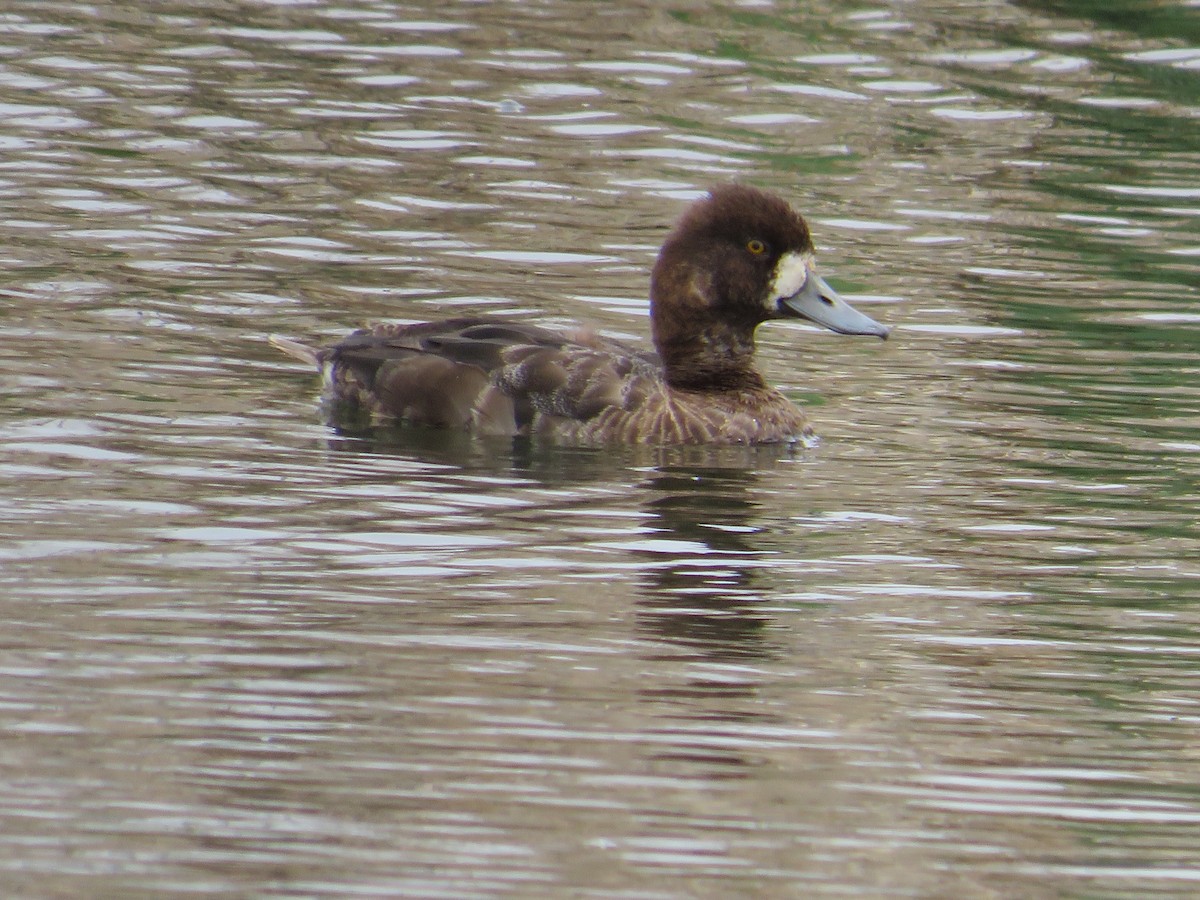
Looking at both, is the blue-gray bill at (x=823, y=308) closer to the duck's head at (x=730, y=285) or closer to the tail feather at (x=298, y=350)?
the duck's head at (x=730, y=285)

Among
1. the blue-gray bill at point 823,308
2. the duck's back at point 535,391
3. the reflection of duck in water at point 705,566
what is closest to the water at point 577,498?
the reflection of duck in water at point 705,566

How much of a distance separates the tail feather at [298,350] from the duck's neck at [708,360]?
1411 mm

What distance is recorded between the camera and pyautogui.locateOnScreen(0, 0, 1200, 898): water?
206 inches

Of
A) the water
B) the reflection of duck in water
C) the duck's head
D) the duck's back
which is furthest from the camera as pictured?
the duck's head

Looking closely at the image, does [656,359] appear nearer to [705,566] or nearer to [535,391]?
[535,391]

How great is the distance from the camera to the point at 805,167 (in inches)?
568

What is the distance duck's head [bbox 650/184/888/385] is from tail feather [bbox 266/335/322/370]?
55.0 inches

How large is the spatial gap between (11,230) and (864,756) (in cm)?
717

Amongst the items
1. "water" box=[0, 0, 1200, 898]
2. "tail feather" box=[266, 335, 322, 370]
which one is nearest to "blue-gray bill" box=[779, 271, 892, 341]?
"water" box=[0, 0, 1200, 898]

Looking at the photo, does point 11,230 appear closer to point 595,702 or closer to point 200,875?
point 595,702

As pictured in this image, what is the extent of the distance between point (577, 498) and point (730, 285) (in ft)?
5.65

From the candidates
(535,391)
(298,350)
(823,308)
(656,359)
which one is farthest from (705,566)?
(298,350)

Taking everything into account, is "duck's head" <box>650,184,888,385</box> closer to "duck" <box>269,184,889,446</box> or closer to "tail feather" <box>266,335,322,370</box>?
"duck" <box>269,184,889,446</box>

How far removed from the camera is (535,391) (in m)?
9.41
